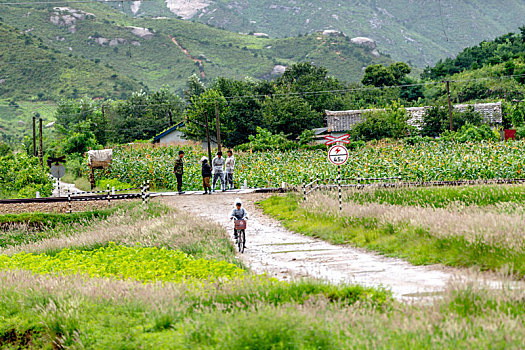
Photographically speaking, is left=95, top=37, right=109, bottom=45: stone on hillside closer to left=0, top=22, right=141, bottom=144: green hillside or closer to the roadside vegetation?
left=0, top=22, right=141, bottom=144: green hillside

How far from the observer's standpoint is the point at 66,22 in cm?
19625

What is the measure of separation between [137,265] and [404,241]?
581cm

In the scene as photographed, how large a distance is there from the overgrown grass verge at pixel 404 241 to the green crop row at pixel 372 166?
1249cm

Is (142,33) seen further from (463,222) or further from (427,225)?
(463,222)

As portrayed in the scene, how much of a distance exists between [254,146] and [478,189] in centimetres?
3487

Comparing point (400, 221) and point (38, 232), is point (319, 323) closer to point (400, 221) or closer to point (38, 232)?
point (400, 221)

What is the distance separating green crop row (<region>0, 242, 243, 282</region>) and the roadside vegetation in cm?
404

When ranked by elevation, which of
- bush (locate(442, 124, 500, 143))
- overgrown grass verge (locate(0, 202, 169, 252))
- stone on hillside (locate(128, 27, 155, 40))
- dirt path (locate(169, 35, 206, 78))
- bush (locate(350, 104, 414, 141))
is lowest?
overgrown grass verge (locate(0, 202, 169, 252))

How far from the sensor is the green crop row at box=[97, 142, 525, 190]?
3019 cm

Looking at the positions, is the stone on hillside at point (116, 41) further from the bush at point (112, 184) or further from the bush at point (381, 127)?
the bush at point (112, 184)

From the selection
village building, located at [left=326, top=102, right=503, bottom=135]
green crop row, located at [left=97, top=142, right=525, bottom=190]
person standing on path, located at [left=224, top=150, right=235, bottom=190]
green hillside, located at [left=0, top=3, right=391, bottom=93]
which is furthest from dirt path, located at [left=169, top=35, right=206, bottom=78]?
person standing on path, located at [left=224, top=150, right=235, bottom=190]

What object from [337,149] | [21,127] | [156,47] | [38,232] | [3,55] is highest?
[156,47]

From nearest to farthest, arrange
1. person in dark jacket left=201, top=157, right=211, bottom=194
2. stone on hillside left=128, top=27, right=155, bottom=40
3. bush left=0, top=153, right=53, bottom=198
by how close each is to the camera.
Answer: person in dark jacket left=201, top=157, right=211, bottom=194
bush left=0, top=153, right=53, bottom=198
stone on hillside left=128, top=27, right=155, bottom=40

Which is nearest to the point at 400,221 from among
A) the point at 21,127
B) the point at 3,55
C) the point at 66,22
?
the point at 21,127
